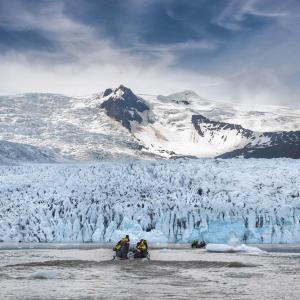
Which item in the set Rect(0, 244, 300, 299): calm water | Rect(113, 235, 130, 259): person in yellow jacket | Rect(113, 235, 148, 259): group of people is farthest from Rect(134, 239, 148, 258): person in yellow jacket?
Rect(0, 244, 300, 299): calm water

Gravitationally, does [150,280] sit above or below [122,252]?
below

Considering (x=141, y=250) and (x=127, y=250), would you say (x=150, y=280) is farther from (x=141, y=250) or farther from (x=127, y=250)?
(x=127, y=250)

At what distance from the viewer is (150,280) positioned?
23.9 metres

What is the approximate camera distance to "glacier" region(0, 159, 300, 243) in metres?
61.4

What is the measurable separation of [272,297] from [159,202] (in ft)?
151

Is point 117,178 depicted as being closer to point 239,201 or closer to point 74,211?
point 74,211

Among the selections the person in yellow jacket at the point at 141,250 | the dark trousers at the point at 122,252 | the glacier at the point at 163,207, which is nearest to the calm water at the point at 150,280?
the person in yellow jacket at the point at 141,250

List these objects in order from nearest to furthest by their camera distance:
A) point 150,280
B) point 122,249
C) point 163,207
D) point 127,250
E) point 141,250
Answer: point 150,280
point 141,250
point 122,249
point 127,250
point 163,207

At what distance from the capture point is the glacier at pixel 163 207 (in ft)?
202

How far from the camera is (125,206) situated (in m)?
64.6

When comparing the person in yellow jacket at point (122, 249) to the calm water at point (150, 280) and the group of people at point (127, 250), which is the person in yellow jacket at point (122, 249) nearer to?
the group of people at point (127, 250)

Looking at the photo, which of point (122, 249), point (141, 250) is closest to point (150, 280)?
point (141, 250)

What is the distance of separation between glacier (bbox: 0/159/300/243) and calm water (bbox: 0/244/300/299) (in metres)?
26.3

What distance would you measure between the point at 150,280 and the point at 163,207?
40225mm
